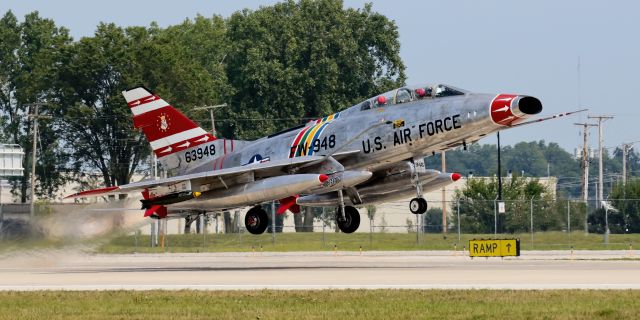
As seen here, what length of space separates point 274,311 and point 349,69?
73.7 m

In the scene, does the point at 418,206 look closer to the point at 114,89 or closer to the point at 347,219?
the point at 347,219

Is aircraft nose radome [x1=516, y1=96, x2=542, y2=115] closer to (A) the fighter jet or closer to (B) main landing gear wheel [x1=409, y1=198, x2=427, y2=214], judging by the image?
(A) the fighter jet

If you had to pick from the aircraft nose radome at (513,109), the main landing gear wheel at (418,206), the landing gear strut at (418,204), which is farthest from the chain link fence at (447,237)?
the aircraft nose radome at (513,109)

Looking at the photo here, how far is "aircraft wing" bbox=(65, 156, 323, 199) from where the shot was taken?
117 feet

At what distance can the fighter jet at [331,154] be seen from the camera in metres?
33.3

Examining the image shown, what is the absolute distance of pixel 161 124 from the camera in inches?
1556

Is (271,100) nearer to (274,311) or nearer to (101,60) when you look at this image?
(101,60)

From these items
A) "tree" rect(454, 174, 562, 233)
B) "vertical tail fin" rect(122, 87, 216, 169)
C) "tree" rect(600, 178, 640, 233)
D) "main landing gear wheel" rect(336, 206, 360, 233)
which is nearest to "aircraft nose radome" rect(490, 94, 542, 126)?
"main landing gear wheel" rect(336, 206, 360, 233)

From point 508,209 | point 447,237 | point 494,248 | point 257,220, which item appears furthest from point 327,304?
point 508,209

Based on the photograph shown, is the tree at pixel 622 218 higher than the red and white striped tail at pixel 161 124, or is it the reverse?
the red and white striped tail at pixel 161 124

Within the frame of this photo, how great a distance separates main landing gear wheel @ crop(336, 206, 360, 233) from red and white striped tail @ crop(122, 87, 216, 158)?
5.08 m

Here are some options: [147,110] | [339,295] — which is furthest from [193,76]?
[339,295]

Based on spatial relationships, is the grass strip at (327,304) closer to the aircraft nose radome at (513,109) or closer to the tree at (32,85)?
the aircraft nose radome at (513,109)

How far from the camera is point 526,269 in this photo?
33.3 meters
